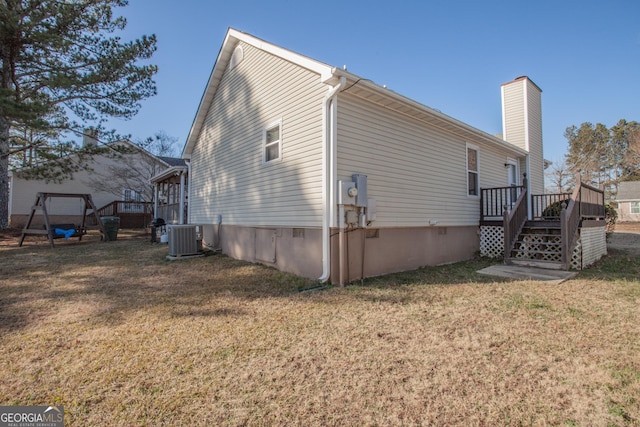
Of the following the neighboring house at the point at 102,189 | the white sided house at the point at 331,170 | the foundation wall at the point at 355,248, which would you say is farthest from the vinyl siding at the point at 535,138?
the neighboring house at the point at 102,189

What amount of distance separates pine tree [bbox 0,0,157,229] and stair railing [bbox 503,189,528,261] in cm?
1477

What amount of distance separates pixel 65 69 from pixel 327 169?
13.4 metres

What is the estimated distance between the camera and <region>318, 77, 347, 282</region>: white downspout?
18.9 ft

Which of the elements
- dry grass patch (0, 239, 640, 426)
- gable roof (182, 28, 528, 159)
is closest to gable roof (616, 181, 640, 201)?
gable roof (182, 28, 528, 159)

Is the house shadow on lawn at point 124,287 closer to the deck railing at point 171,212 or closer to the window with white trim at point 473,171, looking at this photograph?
the deck railing at point 171,212

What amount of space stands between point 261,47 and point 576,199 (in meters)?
8.39

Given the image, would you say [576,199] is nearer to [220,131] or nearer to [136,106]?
[220,131]

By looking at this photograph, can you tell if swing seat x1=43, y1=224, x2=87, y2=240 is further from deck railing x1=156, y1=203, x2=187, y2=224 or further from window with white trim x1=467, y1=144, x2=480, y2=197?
window with white trim x1=467, y1=144, x2=480, y2=197

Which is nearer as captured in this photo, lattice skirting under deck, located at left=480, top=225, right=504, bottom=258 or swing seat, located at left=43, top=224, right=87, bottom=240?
lattice skirting under deck, located at left=480, top=225, right=504, bottom=258

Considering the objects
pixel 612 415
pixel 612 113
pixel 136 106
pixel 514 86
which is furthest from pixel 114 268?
pixel 612 113

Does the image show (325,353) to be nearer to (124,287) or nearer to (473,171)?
(124,287)

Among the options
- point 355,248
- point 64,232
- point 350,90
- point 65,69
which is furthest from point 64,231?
point 350,90

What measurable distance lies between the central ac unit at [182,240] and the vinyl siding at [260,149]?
104 centimetres

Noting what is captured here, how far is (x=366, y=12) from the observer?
9664 mm
